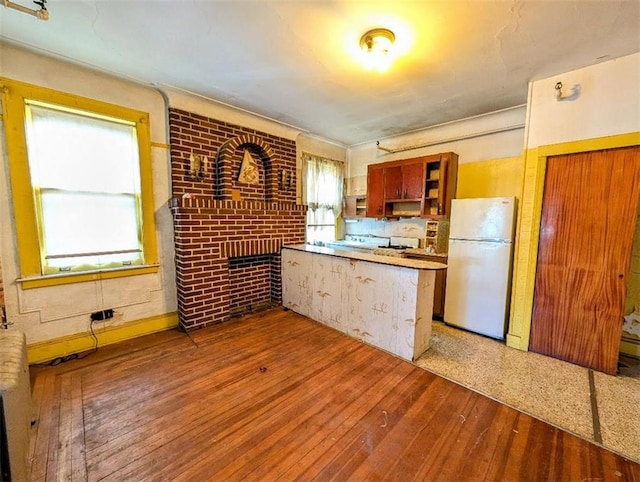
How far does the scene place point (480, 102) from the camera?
3061mm

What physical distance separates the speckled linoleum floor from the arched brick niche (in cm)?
281

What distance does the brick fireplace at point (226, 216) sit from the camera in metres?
3.03

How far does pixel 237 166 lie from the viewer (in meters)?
3.53

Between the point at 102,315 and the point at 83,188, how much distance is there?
49.6 inches

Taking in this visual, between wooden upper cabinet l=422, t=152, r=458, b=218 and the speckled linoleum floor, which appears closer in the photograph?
the speckled linoleum floor

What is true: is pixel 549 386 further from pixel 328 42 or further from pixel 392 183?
pixel 328 42

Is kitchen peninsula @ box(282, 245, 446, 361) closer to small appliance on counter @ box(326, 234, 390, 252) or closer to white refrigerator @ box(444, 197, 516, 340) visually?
white refrigerator @ box(444, 197, 516, 340)

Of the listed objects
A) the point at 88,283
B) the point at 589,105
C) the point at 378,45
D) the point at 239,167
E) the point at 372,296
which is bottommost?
the point at 372,296

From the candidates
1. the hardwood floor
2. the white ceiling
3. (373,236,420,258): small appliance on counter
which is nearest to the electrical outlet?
the hardwood floor

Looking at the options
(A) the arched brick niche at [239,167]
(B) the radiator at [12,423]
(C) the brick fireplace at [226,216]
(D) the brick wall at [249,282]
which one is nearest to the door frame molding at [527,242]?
(C) the brick fireplace at [226,216]

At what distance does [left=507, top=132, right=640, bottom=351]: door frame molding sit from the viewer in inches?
101

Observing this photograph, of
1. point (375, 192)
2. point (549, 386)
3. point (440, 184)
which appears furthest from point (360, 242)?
point (549, 386)

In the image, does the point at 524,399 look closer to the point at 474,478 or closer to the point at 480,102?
A: the point at 474,478

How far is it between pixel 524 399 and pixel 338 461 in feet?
4.89
